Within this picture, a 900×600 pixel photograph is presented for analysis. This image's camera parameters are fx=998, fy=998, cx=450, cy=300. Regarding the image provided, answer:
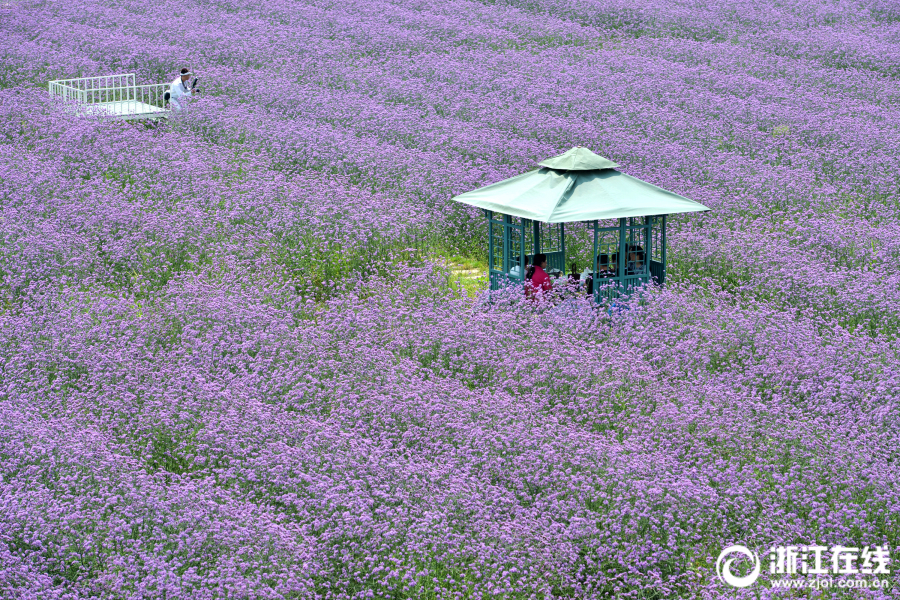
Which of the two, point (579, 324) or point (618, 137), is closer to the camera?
point (579, 324)

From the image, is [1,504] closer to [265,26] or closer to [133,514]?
[133,514]

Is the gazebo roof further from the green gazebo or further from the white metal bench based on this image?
the white metal bench

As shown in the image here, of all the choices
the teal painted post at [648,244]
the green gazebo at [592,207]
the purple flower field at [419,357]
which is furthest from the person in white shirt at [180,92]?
the teal painted post at [648,244]

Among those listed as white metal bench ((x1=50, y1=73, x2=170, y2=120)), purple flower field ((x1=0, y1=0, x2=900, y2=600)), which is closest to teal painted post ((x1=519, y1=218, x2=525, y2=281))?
purple flower field ((x1=0, y1=0, x2=900, y2=600))

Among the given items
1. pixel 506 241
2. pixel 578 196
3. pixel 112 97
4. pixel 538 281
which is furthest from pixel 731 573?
pixel 112 97

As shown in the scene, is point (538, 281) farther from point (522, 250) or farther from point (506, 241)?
point (506, 241)

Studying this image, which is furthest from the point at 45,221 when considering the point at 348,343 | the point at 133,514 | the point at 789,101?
the point at 789,101
